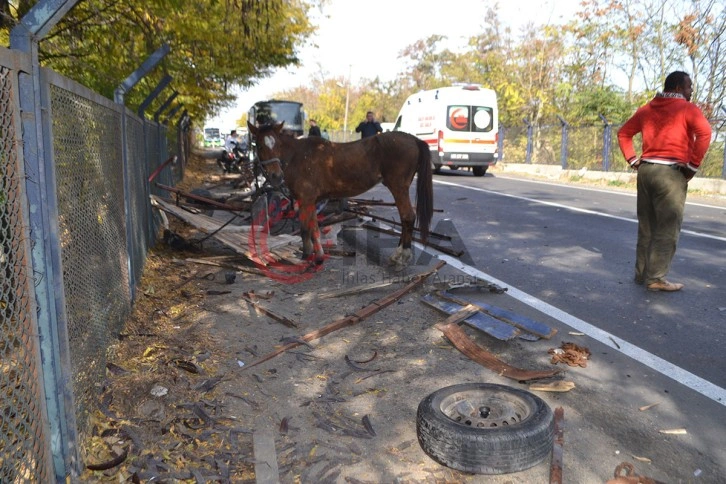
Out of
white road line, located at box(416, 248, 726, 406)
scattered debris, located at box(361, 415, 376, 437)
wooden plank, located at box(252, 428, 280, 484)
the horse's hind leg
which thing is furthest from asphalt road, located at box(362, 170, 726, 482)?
wooden plank, located at box(252, 428, 280, 484)

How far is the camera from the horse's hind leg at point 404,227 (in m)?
6.87

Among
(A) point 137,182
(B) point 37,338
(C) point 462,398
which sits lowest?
(C) point 462,398

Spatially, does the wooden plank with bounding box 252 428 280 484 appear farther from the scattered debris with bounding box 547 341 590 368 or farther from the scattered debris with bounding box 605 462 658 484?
the scattered debris with bounding box 547 341 590 368

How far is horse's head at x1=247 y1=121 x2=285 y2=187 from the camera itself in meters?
Result: 6.80

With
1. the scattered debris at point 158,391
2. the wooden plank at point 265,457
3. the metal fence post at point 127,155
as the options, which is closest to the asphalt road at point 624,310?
the wooden plank at point 265,457

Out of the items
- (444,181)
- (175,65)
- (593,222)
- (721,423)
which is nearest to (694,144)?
(721,423)

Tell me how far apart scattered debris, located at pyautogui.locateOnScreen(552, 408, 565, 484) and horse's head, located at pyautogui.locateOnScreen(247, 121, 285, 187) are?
4.66m

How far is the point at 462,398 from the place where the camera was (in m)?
3.12

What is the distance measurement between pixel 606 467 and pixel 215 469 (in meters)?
1.97

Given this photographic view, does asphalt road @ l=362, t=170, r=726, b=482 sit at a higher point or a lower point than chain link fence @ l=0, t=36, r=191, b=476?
lower

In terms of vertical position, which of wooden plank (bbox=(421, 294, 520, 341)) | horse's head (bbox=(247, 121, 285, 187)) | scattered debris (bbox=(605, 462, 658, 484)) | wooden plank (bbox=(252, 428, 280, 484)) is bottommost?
wooden plank (bbox=(252, 428, 280, 484))

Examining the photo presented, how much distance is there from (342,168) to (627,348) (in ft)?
13.3

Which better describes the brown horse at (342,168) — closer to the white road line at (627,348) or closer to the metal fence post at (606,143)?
the white road line at (627,348)

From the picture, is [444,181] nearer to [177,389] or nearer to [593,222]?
[593,222]
